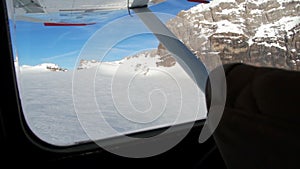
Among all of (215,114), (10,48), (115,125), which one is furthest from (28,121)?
(215,114)

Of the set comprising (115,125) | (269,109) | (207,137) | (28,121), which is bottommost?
(207,137)

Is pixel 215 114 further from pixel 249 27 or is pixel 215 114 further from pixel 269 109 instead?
pixel 249 27

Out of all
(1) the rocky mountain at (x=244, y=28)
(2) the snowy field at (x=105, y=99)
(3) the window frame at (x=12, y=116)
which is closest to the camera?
(3) the window frame at (x=12, y=116)

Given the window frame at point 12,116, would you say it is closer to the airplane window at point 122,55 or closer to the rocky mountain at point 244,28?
the airplane window at point 122,55

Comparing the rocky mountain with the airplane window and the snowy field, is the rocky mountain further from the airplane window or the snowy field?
the snowy field

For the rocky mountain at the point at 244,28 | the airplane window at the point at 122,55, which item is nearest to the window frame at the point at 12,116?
the airplane window at the point at 122,55

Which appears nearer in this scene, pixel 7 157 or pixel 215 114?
pixel 215 114
